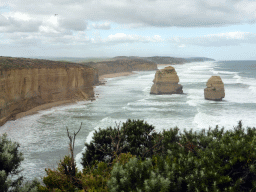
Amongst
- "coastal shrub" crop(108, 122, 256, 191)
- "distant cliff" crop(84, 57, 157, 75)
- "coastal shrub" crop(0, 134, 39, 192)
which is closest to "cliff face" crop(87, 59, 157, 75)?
"distant cliff" crop(84, 57, 157, 75)

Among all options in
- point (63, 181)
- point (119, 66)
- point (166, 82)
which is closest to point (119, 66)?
point (119, 66)

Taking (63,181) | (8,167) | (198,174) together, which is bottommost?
(63,181)

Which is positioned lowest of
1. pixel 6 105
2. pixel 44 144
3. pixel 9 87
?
pixel 44 144

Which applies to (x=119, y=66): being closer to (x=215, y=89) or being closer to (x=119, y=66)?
(x=119, y=66)

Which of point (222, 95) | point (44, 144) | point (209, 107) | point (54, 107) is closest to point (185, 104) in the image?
point (209, 107)

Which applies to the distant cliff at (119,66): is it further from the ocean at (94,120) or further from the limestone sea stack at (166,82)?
the ocean at (94,120)

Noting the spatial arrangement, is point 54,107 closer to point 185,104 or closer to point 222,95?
point 185,104

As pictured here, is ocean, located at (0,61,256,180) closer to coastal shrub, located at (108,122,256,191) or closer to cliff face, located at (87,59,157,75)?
coastal shrub, located at (108,122,256,191)
